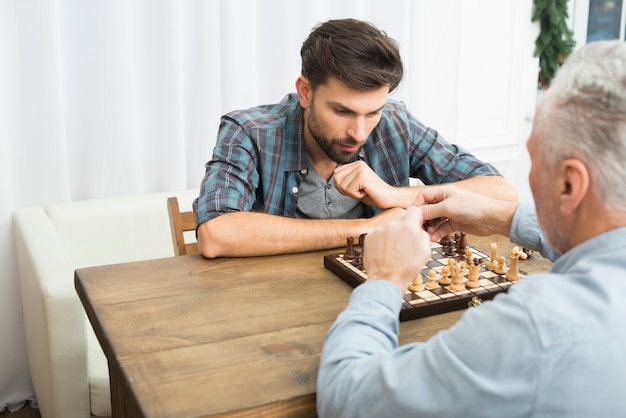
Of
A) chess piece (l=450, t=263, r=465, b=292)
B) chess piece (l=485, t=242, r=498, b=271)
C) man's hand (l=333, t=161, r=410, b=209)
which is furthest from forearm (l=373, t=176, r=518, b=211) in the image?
chess piece (l=450, t=263, r=465, b=292)

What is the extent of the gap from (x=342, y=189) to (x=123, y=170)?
1.18 meters

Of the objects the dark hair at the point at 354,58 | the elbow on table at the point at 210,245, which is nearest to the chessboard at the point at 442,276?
the elbow on table at the point at 210,245

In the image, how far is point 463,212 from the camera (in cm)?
178

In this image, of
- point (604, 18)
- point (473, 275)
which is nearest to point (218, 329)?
point (473, 275)

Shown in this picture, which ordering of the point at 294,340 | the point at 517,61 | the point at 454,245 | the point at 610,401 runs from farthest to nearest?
the point at 517,61, the point at 454,245, the point at 294,340, the point at 610,401

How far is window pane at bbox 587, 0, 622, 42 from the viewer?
14.4 feet

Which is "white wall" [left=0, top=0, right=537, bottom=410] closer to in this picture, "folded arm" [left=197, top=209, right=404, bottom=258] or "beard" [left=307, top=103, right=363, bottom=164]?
"beard" [left=307, top=103, right=363, bottom=164]

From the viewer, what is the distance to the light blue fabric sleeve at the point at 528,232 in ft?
5.54

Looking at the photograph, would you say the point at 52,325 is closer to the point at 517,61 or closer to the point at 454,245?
the point at 454,245

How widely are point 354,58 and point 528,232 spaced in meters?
0.73

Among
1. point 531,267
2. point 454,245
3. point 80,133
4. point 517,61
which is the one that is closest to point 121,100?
point 80,133

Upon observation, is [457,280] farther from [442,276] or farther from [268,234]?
[268,234]

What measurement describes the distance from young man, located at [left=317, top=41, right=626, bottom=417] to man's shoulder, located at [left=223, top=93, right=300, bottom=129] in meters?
1.23

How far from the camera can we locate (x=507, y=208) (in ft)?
5.73
